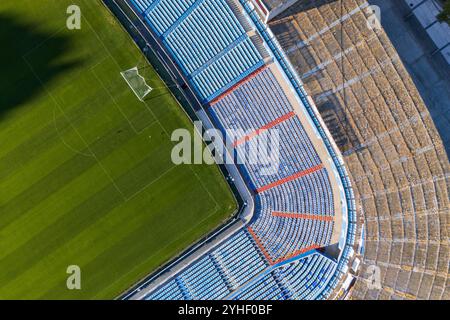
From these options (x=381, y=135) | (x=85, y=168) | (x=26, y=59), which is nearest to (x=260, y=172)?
(x=381, y=135)

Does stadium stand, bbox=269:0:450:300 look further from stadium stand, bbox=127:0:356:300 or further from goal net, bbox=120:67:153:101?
goal net, bbox=120:67:153:101

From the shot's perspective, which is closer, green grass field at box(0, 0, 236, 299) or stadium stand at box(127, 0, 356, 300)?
stadium stand at box(127, 0, 356, 300)

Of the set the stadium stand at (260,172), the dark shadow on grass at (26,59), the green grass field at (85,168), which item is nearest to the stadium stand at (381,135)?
the stadium stand at (260,172)

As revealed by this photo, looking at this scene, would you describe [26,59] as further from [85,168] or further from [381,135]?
[381,135]

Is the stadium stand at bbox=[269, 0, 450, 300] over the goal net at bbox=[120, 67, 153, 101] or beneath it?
beneath

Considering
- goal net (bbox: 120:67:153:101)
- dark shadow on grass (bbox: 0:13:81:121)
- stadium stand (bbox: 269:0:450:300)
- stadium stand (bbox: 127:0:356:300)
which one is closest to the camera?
stadium stand (bbox: 269:0:450:300)

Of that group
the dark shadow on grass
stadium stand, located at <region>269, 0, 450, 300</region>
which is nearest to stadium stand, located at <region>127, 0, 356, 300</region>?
stadium stand, located at <region>269, 0, 450, 300</region>
